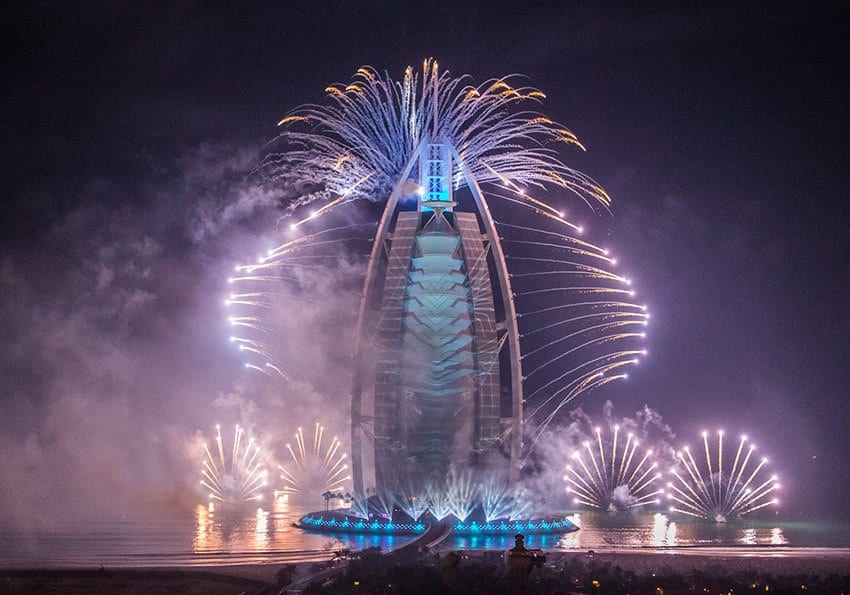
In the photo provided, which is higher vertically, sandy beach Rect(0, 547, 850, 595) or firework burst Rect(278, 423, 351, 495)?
firework burst Rect(278, 423, 351, 495)

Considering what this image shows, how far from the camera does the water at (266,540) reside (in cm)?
Answer: 7638

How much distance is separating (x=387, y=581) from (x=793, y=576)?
22.1 metres

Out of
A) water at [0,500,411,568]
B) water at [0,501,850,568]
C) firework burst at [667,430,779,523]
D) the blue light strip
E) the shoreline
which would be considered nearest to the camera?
the shoreline

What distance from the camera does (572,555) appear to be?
75.0 m

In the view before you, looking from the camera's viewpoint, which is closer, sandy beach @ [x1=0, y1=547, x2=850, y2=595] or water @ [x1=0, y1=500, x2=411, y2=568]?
sandy beach @ [x1=0, y1=547, x2=850, y2=595]

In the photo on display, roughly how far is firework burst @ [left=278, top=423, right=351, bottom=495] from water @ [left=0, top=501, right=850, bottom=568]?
6917mm

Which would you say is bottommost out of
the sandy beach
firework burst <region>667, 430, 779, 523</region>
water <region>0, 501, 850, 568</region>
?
the sandy beach

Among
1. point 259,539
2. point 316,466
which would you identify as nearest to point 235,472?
point 316,466

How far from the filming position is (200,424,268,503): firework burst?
11619 centimetres

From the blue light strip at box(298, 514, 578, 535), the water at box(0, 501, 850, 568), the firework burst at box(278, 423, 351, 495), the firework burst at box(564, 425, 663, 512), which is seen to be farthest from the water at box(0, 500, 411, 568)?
the firework burst at box(564, 425, 663, 512)

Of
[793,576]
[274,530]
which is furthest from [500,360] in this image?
[793,576]

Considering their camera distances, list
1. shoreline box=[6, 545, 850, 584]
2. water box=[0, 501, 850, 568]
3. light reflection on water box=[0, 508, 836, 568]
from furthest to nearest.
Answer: light reflection on water box=[0, 508, 836, 568], water box=[0, 501, 850, 568], shoreline box=[6, 545, 850, 584]

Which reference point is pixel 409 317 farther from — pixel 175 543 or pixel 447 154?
pixel 175 543

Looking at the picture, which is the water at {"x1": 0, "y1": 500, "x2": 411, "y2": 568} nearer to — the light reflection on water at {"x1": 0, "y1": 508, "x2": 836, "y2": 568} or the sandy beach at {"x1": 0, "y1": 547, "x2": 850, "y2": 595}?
the light reflection on water at {"x1": 0, "y1": 508, "x2": 836, "y2": 568}
